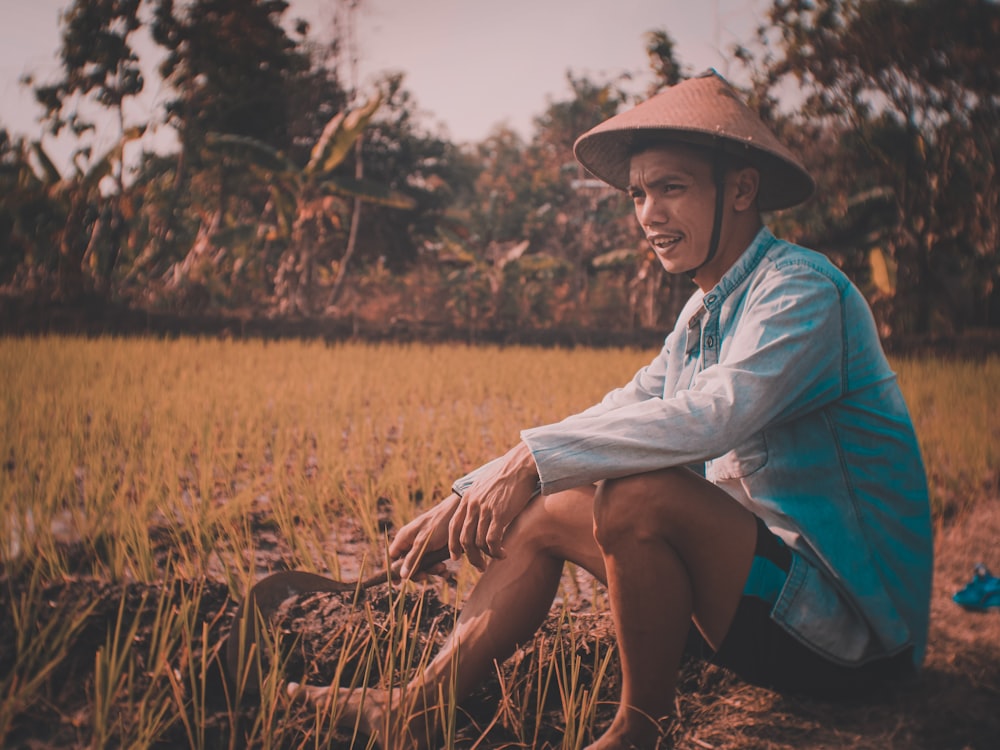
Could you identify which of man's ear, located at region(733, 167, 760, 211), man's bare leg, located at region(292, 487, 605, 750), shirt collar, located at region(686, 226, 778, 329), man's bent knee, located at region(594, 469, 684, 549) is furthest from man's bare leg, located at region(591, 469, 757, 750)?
man's ear, located at region(733, 167, 760, 211)

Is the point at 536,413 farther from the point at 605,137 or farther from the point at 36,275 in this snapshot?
the point at 36,275

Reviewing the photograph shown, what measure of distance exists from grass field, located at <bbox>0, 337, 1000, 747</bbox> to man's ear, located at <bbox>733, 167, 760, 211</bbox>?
2.58 ft

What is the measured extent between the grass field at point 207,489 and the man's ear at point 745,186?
786mm

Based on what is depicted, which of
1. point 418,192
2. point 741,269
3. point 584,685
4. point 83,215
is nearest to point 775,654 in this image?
point 584,685

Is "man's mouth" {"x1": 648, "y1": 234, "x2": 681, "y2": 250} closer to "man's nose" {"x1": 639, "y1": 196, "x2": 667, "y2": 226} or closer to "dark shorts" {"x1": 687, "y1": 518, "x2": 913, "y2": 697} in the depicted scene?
"man's nose" {"x1": 639, "y1": 196, "x2": 667, "y2": 226}

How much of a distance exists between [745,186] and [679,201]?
12 cm

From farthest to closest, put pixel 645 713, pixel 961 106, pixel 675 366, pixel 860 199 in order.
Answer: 1. pixel 860 199
2. pixel 961 106
3. pixel 675 366
4. pixel 645 713

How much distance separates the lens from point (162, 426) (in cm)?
294

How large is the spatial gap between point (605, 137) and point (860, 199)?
8799 mm

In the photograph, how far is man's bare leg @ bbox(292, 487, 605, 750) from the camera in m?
1.05

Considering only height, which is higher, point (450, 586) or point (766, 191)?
point (766, 191)

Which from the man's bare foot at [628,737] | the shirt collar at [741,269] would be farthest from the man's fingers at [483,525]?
the shirt collar at [741,269]

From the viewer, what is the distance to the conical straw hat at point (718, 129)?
3.80 feet

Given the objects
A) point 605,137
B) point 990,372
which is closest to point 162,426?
point 605,137
